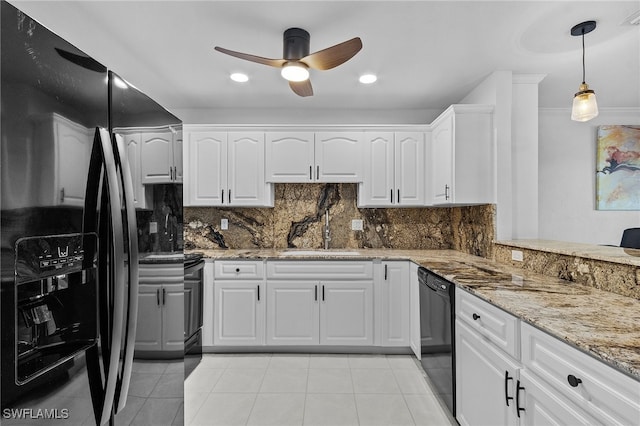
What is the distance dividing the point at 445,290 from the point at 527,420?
888 millimetres

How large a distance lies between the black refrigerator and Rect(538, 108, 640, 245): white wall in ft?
14.4

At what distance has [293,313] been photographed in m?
3.12

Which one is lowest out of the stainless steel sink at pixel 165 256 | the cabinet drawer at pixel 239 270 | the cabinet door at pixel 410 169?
the cabinet drawer at pixel 239 270

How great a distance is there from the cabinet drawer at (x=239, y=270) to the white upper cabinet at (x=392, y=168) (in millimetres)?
1317

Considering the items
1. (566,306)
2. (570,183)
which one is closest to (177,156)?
(566,306)

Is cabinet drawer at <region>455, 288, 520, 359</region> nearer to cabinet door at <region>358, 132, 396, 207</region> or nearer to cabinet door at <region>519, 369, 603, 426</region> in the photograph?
cabinet door at <region>519, 369, 603, 426</region>

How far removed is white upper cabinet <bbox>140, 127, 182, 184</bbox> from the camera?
3.68ft

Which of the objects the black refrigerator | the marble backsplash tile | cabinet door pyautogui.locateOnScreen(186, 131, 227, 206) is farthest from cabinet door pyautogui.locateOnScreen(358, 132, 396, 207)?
the black refrigerator

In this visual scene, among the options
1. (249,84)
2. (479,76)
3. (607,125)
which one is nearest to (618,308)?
(479,76)

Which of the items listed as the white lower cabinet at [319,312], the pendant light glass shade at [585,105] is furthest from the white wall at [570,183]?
the white lower cabinet at [319,312]

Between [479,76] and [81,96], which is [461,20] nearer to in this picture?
[479,76]

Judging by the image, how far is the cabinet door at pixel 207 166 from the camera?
345cm

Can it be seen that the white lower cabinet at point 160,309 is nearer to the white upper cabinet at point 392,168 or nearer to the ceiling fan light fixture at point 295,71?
the ceiling fan light fixture at point 295,71

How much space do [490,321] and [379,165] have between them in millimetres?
2179
